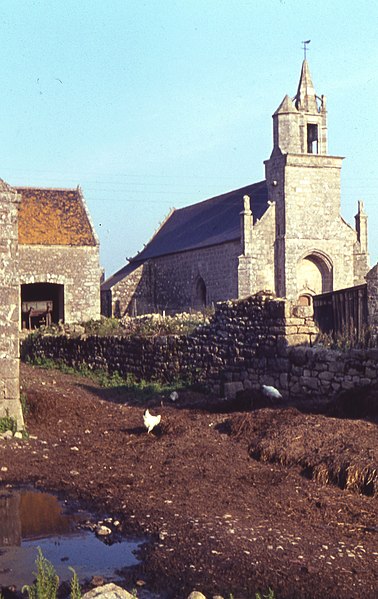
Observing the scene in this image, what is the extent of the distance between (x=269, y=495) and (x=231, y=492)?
0.38m

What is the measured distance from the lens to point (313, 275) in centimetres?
3788

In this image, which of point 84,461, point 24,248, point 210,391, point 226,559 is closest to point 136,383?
point 210,391

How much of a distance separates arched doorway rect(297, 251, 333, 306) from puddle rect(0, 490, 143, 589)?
31.0 m

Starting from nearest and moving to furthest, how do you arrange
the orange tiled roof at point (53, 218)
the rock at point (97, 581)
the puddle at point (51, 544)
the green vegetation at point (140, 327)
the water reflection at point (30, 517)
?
the rock at point (97, 581) < the puddle at point (51, 544) < the water reflection at point (30, 517) < the green vegetation at point (140, 327) < the orange tiled roof at point (53, 218)

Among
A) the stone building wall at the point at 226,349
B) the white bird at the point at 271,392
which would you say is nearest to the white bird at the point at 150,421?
the white bird at the point at 271,392

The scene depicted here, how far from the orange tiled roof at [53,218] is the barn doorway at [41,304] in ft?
7.20

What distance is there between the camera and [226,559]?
5418 mm

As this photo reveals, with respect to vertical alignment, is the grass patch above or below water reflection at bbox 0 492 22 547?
above

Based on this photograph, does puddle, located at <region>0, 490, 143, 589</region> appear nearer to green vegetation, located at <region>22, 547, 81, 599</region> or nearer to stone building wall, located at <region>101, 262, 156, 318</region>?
green vegetation, located at <region>22, 547, 81, 599</region>

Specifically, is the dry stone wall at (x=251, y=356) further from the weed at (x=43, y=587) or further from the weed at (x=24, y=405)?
the weed at (x=43, y=587)

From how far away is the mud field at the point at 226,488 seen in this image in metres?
5.22

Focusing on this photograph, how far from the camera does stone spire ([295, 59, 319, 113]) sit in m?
38.5

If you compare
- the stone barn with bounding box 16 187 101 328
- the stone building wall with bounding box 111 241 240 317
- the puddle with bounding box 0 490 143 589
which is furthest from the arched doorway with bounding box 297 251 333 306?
the puddle with bounding box 0 490 143 589

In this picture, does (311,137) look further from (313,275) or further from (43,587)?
(43,587)
